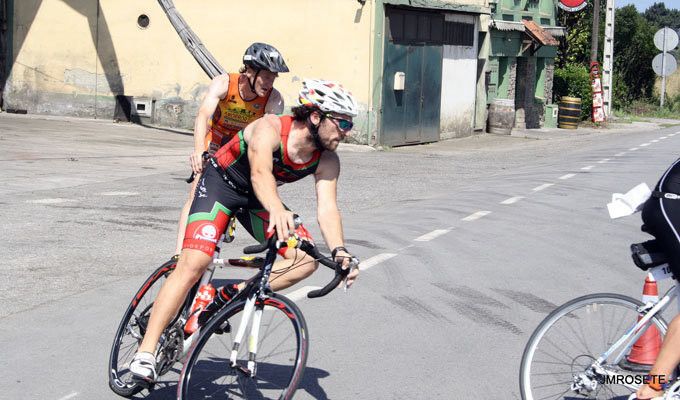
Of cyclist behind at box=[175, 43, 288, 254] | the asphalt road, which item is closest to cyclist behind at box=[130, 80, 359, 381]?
the asphalt road

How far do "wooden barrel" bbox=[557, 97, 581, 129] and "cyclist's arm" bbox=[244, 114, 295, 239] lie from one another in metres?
33.7

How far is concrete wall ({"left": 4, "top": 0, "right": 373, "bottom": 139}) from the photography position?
957 inches

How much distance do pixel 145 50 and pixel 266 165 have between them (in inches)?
844

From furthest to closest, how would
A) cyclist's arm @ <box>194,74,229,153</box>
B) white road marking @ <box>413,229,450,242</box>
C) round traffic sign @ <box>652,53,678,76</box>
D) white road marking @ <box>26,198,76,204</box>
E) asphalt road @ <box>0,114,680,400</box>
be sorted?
round traffic sign @ <box>652,53,678,76</box> → white road marking @ <box>26,198,76,204</box> → white road marking @ <box>413,229,450,242</box> → cyclist's arm @ <box>194,74,229,153</box> → asphalt road @ <box>0,114,680,400</box>

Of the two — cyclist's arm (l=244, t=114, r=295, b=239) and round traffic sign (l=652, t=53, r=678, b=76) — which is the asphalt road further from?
round traffic sign (l=652, t=53, r=678, b=76)

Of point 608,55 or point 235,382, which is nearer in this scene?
point 235,382

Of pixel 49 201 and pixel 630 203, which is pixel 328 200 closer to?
pixel 630 203

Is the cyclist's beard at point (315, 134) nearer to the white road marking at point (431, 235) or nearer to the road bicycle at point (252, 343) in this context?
the road bicycle at point (252, 343)

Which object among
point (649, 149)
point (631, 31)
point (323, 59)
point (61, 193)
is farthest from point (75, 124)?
point (631, 31)

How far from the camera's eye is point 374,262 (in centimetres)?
912

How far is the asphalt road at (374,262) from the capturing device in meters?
5.87

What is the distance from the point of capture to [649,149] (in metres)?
24.7

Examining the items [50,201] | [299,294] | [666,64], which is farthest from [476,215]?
[666,64]

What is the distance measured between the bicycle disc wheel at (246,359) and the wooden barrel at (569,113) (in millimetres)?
33999
